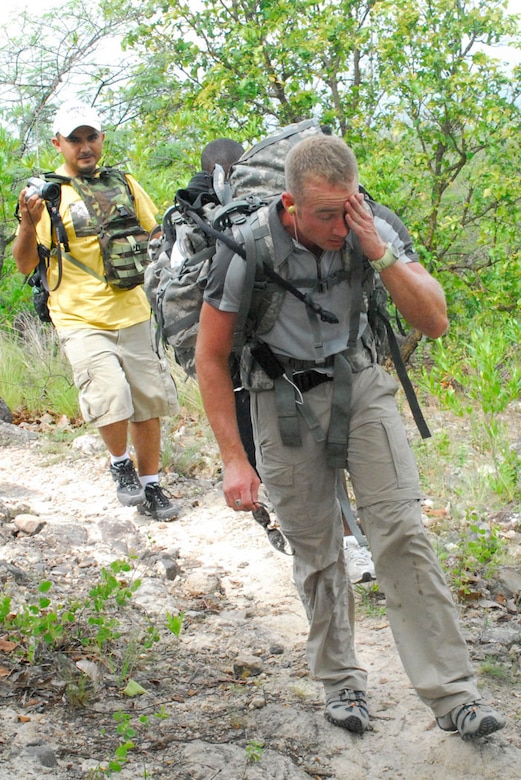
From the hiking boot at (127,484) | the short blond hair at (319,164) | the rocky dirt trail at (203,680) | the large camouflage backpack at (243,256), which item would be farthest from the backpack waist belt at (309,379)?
the hiking boot at (127,484)

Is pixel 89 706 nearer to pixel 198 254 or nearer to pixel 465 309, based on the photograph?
A: pixel 198 254

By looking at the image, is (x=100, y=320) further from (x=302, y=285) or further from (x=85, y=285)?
(x=302, y=285)

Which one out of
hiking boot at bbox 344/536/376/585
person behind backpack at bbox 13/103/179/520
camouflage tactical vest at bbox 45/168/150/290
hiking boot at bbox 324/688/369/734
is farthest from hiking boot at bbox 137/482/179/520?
hiking boot at bbox 324/688/369/734

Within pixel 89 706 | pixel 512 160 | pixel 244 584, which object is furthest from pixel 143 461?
pixel 512 160

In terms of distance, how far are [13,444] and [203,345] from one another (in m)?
4.52

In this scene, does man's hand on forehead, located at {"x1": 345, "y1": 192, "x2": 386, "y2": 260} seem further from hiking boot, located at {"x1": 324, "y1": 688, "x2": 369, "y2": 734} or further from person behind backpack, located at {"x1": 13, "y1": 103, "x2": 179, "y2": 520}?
person behind backpack, located at {"x1": 13, "y1": 103, "x2": 179, "y2": 520}

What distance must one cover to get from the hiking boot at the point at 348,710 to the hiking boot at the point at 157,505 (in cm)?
241

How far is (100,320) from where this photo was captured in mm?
5566

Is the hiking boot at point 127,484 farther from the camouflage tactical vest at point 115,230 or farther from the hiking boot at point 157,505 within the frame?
the camouflage tactical vest at point 115,230

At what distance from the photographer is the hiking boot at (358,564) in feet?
14.4

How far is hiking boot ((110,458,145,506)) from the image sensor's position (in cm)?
576

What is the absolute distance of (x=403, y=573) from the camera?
3062mm

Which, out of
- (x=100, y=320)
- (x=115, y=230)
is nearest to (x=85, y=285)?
(x=100, y=320)

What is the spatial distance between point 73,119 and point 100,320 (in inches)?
46.1
